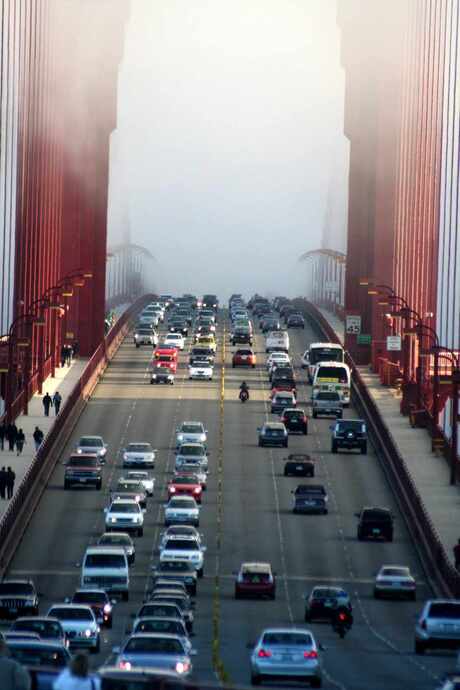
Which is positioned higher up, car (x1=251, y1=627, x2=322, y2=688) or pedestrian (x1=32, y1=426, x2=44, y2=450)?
pedestrian (x1=32, y1=426, x2=44, y2=450)

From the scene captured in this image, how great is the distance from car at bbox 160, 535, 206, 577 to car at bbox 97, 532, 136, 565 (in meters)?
1.07

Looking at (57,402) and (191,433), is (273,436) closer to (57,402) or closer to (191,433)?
(191,433)

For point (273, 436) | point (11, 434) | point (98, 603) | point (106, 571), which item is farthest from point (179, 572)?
point (273, 436)

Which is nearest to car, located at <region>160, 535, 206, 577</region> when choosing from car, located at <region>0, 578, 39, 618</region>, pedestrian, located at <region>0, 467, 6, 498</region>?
pedestrian, located at <region>0, 467, 6, 498</region>

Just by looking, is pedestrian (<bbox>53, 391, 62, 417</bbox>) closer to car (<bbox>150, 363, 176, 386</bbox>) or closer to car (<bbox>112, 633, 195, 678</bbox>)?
car (<bbox>150, 363, 176, 386</bbox>)

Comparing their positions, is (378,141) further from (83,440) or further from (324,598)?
(324,598)

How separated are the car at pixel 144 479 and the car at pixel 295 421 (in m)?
19.3

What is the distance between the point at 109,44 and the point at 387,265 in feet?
99.3

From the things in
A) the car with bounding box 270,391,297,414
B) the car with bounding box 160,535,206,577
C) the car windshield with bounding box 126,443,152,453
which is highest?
the car with bounding box 270,391,297,414

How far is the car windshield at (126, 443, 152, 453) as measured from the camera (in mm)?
96750

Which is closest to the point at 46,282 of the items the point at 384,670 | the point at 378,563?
the point at 378,563

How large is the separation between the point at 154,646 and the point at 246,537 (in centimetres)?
3825

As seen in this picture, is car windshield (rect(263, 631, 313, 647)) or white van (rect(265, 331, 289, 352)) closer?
car windshield (rect(263, 631, 313, 647))

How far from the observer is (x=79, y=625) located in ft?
164
